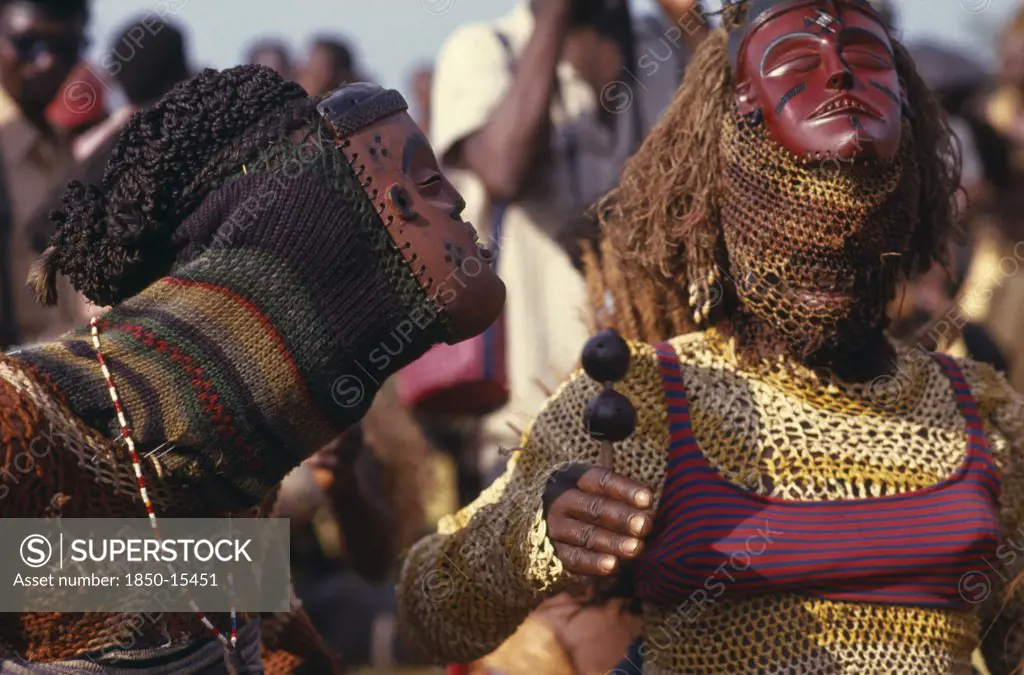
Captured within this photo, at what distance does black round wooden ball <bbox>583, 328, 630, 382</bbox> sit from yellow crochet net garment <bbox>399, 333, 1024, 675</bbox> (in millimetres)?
180

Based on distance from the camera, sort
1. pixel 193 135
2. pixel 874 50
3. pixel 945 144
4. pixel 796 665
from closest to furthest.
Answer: pixel 193 135 < pixel 796 665 < pixel 874 50 < pixel 945 144

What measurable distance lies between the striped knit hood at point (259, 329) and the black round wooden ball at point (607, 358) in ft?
1.21

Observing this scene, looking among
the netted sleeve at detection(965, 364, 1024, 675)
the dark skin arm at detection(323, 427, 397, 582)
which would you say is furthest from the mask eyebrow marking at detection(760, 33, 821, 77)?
the dark skin arm at detection(323, 427, 397, 582)

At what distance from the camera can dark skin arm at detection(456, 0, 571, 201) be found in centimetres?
436

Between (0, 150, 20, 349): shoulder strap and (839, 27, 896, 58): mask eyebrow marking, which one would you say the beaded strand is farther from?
(0, 150, 20, 349): shoulder strap

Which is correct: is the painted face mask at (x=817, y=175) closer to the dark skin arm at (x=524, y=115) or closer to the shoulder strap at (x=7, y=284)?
the dark skin arm at (x=524, y=115)

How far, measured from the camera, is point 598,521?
2.38 meters

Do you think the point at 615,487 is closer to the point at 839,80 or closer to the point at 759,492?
the point at 759,492

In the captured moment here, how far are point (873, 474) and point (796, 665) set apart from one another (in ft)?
1.21

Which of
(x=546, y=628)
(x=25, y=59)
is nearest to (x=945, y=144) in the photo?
(x=546, y=628)

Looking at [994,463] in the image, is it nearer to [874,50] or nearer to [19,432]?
[874,50]

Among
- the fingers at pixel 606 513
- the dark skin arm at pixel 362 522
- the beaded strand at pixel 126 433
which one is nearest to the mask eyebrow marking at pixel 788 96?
the fingers at pixel 606 513

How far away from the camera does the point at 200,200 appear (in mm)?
2295

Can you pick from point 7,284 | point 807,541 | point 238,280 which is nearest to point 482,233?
point 7,284
